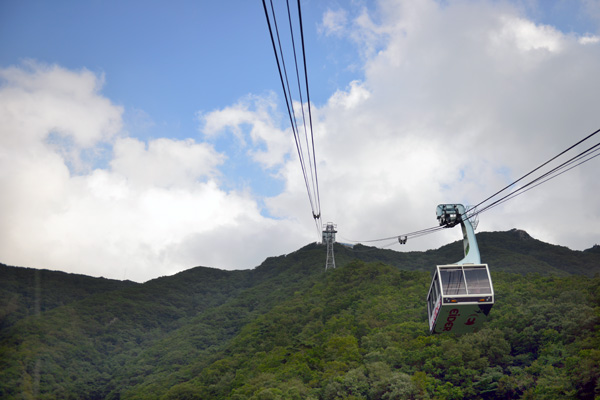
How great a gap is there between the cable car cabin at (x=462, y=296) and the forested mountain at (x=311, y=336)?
1424 cm

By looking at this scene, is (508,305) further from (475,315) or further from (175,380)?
(175,380)

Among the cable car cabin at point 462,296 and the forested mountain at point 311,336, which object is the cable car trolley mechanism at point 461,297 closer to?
the cable car cabin at point 462,296

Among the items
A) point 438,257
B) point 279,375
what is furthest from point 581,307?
point 438,257

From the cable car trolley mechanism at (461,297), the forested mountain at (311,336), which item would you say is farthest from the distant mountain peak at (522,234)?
the cable car trolley mechanism at (461,297)

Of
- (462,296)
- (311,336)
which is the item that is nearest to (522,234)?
(311,336)

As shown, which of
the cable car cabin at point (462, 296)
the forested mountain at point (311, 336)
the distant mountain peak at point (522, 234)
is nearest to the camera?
the cable car cabin at point (462, 296)

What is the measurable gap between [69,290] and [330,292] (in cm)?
7766

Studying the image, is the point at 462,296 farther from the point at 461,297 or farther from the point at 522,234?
the point at 522,234

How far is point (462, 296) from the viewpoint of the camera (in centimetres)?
1905

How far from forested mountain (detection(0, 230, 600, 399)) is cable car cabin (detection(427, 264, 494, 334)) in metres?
14.2

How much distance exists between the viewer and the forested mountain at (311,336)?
35375 millimetres

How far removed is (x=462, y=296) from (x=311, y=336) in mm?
37912

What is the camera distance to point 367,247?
146625 mm

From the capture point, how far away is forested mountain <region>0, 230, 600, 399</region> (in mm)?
35375
